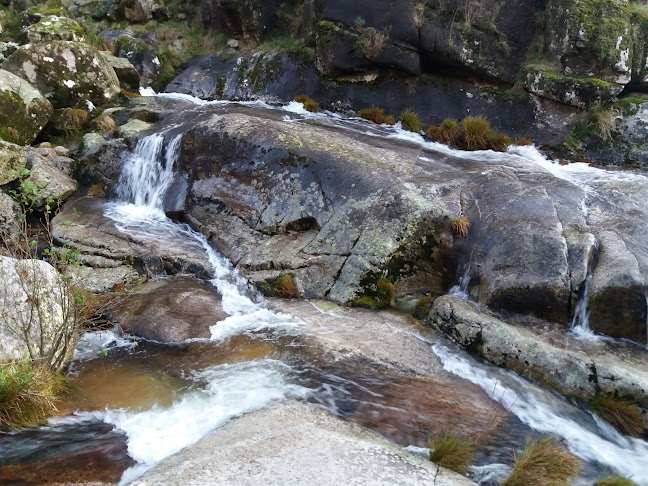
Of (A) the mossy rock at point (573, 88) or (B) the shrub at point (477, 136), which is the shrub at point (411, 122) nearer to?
(B) the shrub at point (477, 136)

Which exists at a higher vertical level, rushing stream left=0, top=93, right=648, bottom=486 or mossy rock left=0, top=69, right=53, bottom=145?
mossy rock left=0, top=69, right=53, bottom=145

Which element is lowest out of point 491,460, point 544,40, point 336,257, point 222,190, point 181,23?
point 491,460

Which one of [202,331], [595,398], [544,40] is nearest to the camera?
[595,398]

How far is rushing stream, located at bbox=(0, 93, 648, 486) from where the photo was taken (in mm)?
5609

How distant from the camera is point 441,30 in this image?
16.0m

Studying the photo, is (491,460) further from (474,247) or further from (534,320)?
(474,247)

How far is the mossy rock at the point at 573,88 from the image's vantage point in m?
13.9

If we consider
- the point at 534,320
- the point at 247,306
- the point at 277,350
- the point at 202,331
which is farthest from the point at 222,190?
the point at 534,320

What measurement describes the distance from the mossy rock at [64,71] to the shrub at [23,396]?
12360 millimetres

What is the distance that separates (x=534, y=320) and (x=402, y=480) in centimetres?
463

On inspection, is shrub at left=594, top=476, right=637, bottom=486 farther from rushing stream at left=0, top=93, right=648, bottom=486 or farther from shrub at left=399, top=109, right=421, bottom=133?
shrub at left=399, top=109, right=421, bottom=133

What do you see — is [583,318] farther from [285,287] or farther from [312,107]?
[312,107]

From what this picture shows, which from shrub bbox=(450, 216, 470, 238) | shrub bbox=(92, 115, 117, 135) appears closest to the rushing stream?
shrub bbox=(450, 216, 470, 238)

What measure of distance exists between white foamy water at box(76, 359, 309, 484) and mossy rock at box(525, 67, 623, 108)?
12333mm
